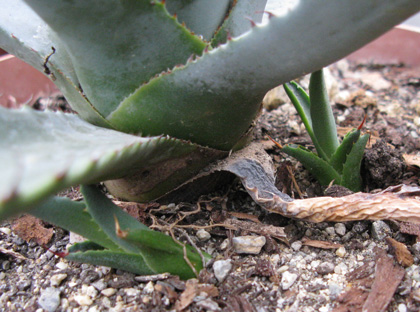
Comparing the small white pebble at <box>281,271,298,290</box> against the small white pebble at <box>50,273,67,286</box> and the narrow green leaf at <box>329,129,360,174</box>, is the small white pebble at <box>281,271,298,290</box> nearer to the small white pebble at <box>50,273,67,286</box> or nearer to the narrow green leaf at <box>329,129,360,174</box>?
the narrow green leaf at <box>329,129,360,174</box>

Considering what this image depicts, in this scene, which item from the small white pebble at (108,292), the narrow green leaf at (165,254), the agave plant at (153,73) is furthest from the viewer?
the small white pebble at (108,292)

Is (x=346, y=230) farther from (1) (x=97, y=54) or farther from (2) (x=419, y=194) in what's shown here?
(1) (x=97, y=54)

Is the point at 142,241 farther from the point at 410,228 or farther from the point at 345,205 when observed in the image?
the point at 410,228

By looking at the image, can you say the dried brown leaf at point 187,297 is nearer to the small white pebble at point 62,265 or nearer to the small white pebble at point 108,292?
the small white pebble at point 108,292

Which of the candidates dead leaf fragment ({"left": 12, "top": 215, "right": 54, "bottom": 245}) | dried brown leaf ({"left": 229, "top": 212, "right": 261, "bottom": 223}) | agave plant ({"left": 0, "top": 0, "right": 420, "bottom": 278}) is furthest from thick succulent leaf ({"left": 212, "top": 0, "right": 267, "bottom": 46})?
dead leaf fragment ({"left": 12, "top": 215, "right": 54, "bottom": 245})

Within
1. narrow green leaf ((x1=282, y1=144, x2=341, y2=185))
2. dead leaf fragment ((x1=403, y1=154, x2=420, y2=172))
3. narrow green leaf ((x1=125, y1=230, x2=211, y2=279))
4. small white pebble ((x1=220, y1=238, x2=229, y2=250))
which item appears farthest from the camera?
dead leaf fragment ((x1=403, y1=154, x2=420, y2=172))

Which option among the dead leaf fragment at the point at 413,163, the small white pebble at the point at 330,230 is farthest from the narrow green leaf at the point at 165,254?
the dead leaf fragment at the point at 413,163
